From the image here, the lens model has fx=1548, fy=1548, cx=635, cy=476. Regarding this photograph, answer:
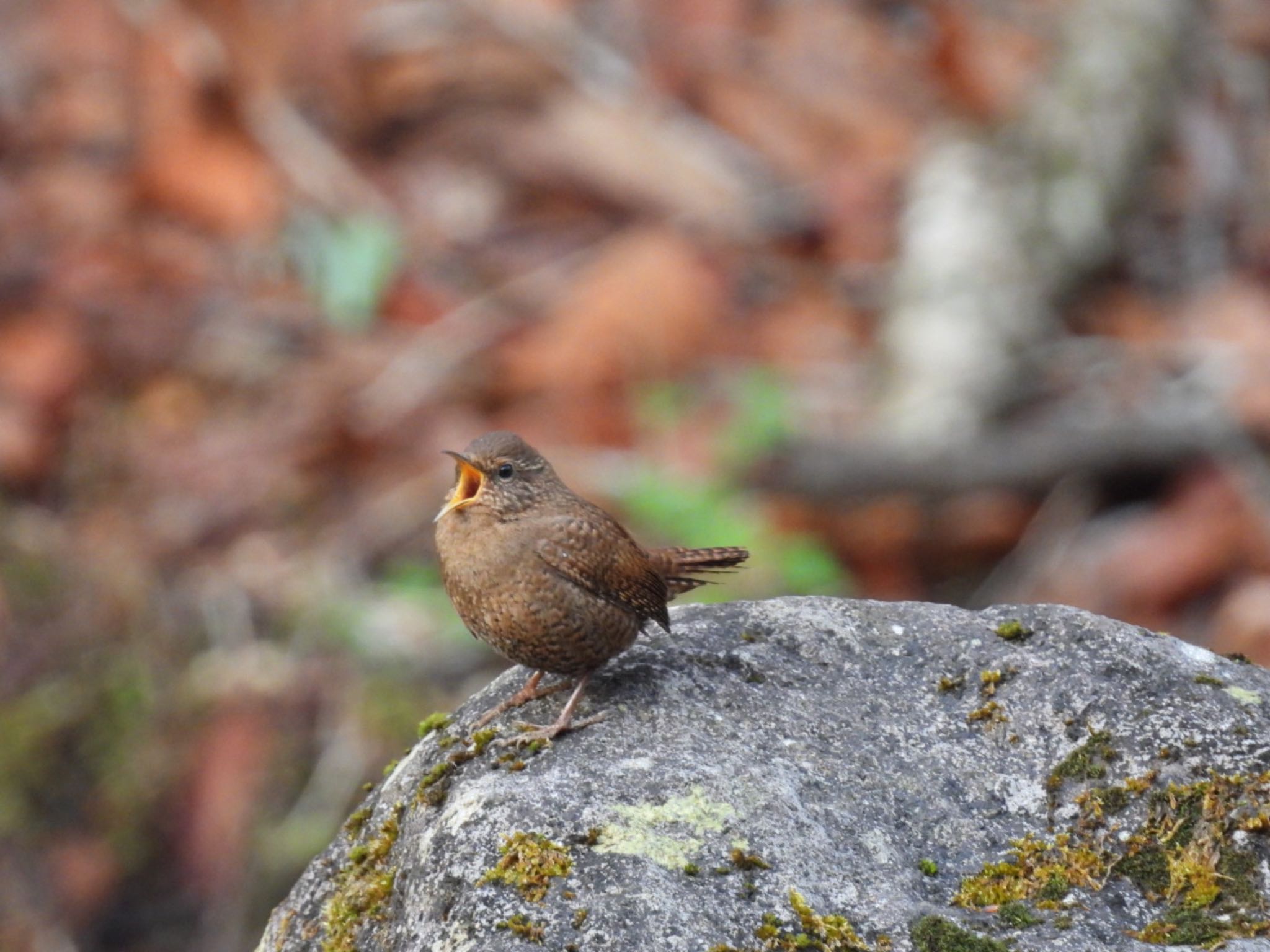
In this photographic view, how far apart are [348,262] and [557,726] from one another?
6076mm

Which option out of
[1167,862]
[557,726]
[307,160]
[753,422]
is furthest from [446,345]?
[1167,862]

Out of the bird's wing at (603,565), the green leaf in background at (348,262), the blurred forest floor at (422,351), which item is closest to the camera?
the bird's wing at (603,565)

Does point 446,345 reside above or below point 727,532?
above

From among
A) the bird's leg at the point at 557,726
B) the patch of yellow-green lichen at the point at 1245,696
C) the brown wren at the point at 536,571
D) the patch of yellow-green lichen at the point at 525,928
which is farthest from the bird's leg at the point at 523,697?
the patch of yellow-green lichen at the point at 1245,696

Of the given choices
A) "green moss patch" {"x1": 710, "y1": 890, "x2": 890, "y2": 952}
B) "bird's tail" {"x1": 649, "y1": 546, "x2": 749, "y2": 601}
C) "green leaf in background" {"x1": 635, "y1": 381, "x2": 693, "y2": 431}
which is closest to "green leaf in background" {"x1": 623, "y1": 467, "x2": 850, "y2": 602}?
"green leaf in background" {"x1": 635, "y1": 381, "x2": 693, "y2": 431}

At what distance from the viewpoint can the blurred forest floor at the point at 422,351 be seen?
Result: 6430 mm

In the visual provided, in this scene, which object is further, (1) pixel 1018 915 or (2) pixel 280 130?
(2) pixel 280 130

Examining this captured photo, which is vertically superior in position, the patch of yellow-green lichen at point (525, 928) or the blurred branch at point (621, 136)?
the blurred branch at point (621, 136)

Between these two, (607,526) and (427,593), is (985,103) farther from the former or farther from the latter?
(607,526)

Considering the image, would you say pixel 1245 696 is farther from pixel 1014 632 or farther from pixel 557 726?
pixel 557 726

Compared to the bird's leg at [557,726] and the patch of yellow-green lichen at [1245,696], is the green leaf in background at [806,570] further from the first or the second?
the patch of yellow-green lichen at [1245,696]

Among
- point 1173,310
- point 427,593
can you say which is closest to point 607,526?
point 427,593

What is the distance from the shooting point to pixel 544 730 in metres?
3.23

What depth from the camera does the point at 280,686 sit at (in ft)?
21.3
